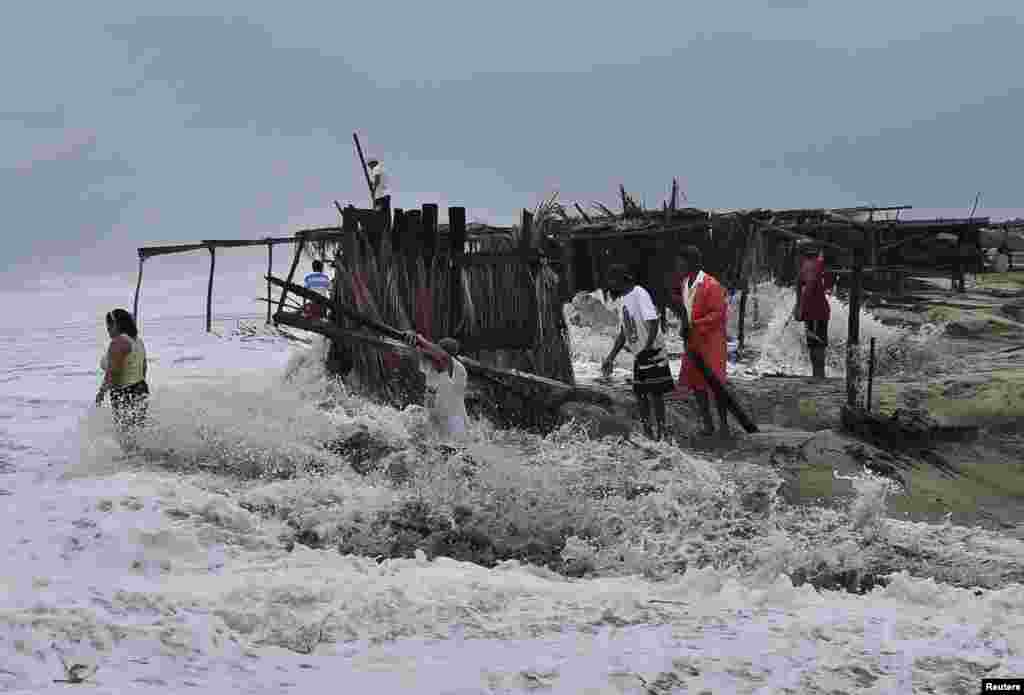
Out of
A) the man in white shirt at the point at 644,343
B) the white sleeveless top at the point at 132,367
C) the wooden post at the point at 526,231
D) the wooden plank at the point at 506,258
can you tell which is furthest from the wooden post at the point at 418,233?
the white sleeveless top at the point at 132,367

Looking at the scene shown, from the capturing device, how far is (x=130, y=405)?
914 centimetres

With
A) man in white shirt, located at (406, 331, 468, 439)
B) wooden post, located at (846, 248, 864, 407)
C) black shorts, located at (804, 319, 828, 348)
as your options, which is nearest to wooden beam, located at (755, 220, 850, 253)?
black shorts, located at (804, 319, 828, 348)

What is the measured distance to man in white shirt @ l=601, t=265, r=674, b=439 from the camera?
895 centimetres

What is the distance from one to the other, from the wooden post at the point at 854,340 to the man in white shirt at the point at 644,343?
6.36ft

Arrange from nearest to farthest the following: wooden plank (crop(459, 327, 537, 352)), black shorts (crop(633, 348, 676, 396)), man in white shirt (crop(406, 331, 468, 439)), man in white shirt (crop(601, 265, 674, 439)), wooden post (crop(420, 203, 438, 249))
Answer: man in white shirt (crop(406, 331, 468, 439)), man in white shirt (crop(601, 265, 674, 439)), black shorts (crop(633, 348, 676, 396)), wooden post (crop(420, 203, 438, 249)), wooden plank (crop(459, 327, 537, 352))

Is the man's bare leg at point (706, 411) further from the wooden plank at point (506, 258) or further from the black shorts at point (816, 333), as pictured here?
the black shorts at point (816, 333)

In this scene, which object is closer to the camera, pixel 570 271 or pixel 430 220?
pixel 430 220

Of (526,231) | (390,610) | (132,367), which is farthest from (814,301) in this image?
(390,610)

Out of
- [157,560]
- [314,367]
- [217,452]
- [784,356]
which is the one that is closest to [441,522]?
[157,560]

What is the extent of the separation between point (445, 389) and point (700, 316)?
2539 millimetres

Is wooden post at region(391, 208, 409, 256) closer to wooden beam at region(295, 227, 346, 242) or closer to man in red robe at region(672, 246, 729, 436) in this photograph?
man in red robe at region(672, 246, 729, 436)

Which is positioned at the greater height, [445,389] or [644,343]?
[644,343]

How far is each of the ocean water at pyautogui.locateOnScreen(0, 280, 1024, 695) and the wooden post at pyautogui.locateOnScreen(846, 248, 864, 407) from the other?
184cm

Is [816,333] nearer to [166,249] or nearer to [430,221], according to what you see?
[430,221]
